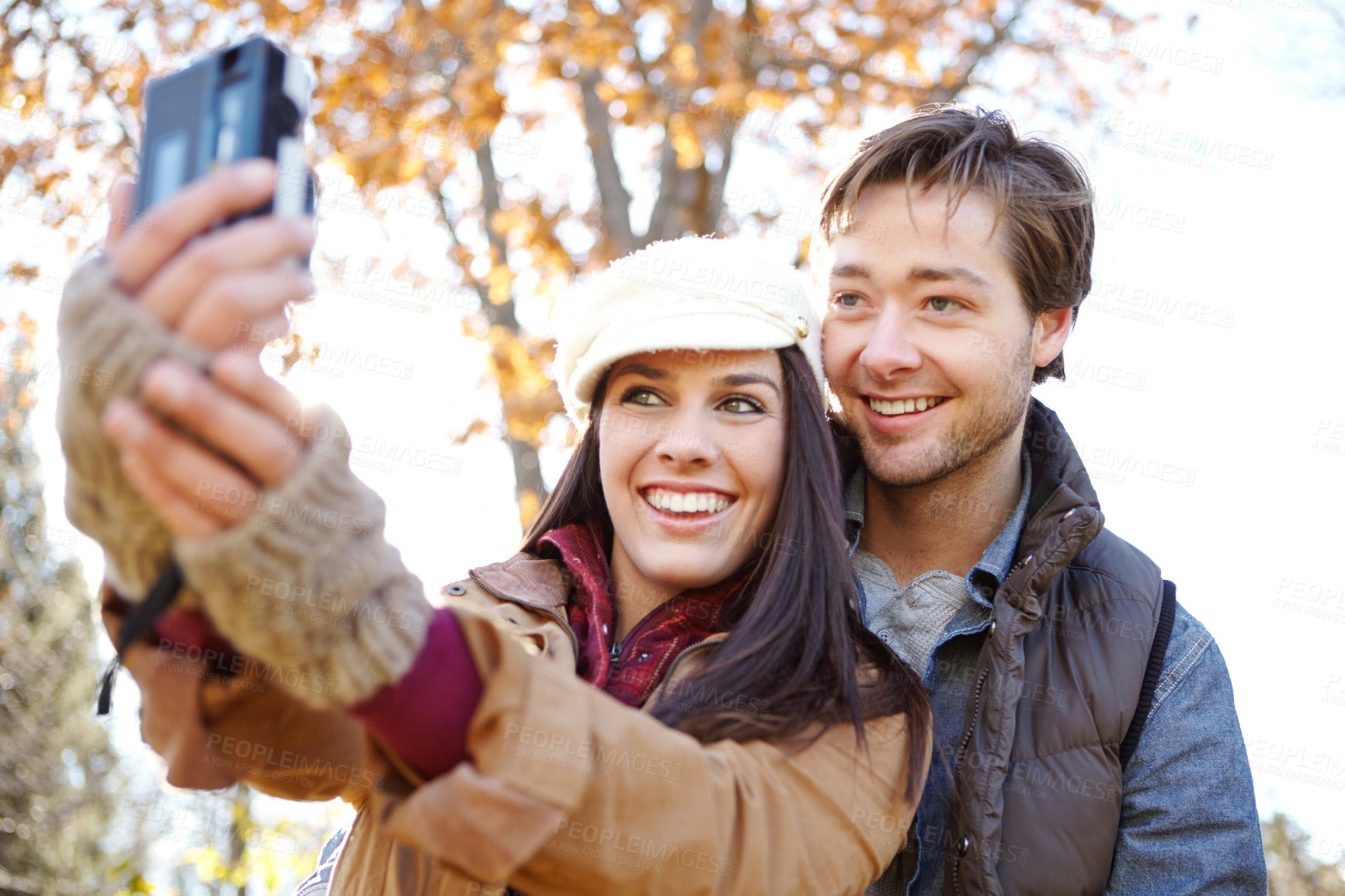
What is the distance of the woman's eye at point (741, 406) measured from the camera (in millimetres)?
2273

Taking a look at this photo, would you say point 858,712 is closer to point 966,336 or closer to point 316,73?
point 966,336

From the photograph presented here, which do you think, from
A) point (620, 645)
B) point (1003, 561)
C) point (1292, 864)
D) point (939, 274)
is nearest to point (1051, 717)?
point (1003, 561)

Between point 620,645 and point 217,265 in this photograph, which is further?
point 620,645

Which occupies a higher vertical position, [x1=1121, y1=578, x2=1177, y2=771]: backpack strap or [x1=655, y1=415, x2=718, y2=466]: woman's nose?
[x1=655, y1=415, x2=718, y2=466]: woman's nose

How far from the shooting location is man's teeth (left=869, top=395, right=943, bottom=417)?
2783mm

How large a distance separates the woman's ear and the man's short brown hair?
0.03 meters

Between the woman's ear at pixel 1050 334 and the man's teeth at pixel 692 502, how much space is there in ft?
4.05

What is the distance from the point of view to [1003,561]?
8.48ft

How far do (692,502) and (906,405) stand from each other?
0.82 m

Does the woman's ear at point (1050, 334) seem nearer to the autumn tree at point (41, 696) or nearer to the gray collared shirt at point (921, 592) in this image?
the gray collared shirt at point (921, 592)

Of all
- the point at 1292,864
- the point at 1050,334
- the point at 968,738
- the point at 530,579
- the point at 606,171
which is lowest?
the point at 1292,864

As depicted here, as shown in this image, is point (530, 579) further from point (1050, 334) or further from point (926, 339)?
Result: point (1050, 334)

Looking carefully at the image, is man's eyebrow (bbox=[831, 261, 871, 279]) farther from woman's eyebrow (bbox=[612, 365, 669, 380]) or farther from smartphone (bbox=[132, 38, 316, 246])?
smartphone (bbox=[132, 38, 316, 246])

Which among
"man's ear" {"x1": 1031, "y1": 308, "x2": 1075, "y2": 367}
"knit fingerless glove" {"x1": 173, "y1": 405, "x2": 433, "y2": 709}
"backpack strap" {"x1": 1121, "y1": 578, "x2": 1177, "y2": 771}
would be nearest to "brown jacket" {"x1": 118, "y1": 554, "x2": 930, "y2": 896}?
"knit fingerless glove" {"x1": 173, "y1": 405, "x2": 433, "y2": 709}
